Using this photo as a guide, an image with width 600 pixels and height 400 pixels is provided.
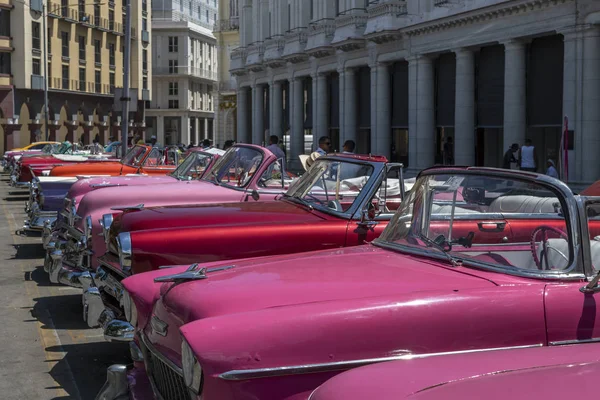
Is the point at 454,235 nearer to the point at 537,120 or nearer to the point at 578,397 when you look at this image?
the point at 578,397

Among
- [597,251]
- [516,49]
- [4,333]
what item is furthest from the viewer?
[516,49]

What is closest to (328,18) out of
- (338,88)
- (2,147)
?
(338,88)

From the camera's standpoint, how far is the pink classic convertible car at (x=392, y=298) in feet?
12.0

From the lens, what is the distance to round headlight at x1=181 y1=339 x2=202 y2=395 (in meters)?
3.62

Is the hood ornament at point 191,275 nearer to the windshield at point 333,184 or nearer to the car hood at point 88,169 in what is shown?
the windshield at point 333,184

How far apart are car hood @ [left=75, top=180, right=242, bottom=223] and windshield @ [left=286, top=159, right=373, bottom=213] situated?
170cm

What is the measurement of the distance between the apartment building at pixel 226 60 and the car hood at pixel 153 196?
5678cm

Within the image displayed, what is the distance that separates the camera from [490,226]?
4887 mm

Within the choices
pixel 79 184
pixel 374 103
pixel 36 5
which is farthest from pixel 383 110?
pixel 36 5

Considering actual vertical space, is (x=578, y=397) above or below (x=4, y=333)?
above

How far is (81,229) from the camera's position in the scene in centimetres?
952

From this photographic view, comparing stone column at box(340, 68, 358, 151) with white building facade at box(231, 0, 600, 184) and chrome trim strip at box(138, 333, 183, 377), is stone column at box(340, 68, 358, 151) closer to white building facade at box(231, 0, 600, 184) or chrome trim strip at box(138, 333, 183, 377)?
white building facade at box(231, 0, 600, 184)

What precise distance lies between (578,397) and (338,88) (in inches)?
1549

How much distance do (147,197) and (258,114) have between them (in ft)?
143
